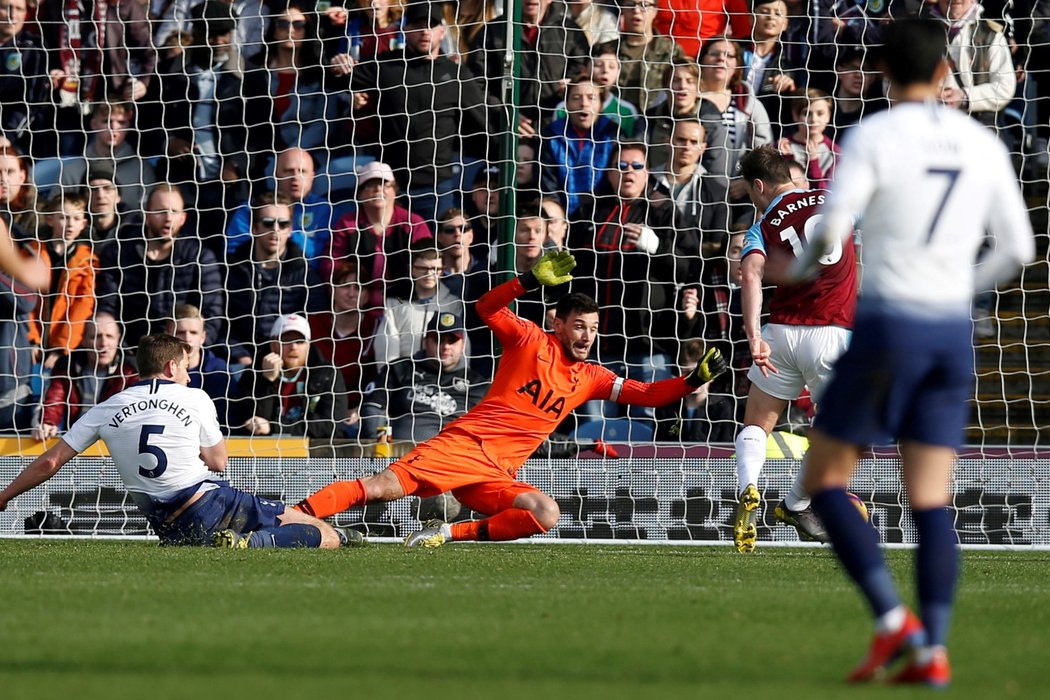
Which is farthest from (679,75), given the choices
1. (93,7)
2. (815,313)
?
(93,7)

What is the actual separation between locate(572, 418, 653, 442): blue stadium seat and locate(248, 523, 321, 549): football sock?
3055mm

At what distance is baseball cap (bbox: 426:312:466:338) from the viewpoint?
11289 millimetres

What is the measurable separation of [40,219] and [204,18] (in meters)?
2.14

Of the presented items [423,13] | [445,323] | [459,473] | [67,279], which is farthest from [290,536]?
[423,13]

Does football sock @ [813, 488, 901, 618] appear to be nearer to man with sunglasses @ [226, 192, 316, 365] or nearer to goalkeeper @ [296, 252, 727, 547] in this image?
goalkeeper @ [296, 252, 727, 547]

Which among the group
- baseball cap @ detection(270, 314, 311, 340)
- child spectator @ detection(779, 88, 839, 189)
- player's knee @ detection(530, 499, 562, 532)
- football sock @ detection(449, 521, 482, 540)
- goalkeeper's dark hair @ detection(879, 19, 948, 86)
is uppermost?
child spectator @ detection(779, 88, 839, 189)

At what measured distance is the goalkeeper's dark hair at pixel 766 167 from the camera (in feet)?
27.6

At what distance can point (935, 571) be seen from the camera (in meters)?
3.98

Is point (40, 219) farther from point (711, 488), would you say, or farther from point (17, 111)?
point (711, 488)

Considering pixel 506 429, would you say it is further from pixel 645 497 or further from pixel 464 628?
pixel 464 628

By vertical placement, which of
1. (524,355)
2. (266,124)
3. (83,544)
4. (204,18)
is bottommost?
(83,544)

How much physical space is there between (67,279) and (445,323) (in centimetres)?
309

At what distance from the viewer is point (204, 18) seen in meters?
12.8

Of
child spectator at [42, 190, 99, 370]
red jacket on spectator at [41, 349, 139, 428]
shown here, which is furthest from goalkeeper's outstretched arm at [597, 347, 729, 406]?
child spectator at [42, 190, 99, 370]
